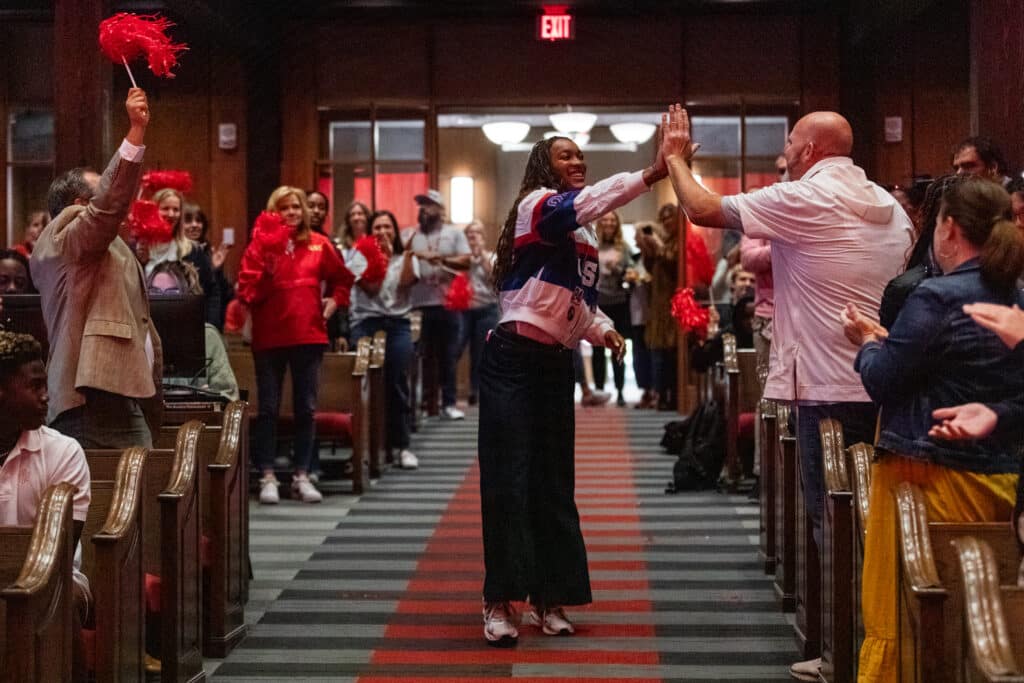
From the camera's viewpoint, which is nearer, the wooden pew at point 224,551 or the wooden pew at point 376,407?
the wooden pew at point 224,551

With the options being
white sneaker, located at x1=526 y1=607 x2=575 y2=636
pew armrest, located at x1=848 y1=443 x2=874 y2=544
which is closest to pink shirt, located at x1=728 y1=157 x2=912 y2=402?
pew armrest, located at x1=848 y1=443 x2=874 y2=544

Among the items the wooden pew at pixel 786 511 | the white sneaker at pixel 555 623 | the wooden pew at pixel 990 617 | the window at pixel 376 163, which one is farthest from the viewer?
the window at pixel 376 163

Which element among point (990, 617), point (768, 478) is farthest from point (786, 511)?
point (990, 617)

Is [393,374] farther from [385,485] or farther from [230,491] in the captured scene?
[230,491]

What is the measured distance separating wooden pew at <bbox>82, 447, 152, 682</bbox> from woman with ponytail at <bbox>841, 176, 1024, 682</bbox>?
1.77 metres

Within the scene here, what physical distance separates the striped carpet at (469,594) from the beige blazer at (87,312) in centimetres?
96

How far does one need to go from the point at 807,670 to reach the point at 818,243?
1.27 metres

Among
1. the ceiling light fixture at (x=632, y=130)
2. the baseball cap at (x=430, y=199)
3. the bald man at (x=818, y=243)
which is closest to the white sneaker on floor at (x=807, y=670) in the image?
the bald man at (x=818, y=243)

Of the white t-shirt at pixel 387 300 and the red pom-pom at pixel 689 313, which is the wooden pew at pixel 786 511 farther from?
the white t-shirt at pixel 387 300

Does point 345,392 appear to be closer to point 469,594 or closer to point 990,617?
point 469,594

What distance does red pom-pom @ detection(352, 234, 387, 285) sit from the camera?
8688mm

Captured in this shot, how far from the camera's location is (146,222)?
6883mm

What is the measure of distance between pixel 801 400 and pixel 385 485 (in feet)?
14.8

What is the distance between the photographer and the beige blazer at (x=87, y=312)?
443 centimetres
